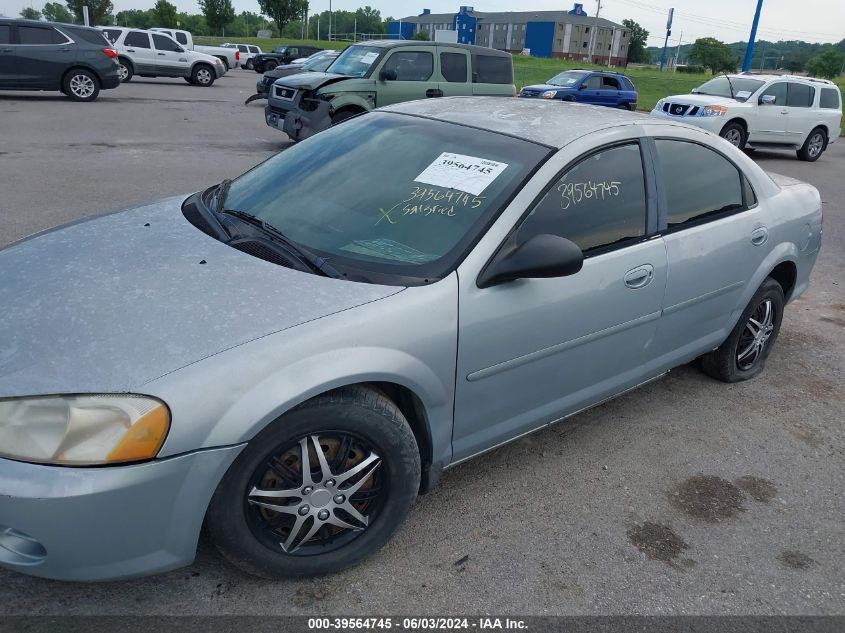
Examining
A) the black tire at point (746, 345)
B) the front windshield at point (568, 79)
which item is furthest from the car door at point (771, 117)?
the black tire at point (746, 345)

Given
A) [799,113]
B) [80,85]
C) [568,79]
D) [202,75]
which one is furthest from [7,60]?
[799,113]

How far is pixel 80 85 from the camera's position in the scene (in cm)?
1591

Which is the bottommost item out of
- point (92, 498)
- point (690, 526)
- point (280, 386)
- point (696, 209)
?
point (690, 526)

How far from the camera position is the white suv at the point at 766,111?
13.8 meters

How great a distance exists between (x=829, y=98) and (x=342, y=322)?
16.6 m

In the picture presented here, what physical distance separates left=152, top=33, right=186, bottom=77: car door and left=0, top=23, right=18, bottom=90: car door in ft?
27.8

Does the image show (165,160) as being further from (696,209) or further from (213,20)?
(213,20)

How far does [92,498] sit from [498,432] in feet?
4.94

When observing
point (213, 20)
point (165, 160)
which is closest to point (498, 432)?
point (165, 160)

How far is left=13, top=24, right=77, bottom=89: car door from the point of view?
14891 mm

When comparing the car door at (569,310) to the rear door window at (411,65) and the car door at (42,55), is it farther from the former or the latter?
the car door at (42,55)

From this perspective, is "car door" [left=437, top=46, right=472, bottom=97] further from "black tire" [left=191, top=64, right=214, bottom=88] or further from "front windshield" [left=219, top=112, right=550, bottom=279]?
"black tire" [left=191, top=64, right=214, bottom=88]

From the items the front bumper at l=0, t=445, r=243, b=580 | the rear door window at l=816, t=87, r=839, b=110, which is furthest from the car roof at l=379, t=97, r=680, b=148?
the rear door window at l=816, t=87, r=839, b=110

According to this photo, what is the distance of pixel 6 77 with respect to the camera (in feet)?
49.0
